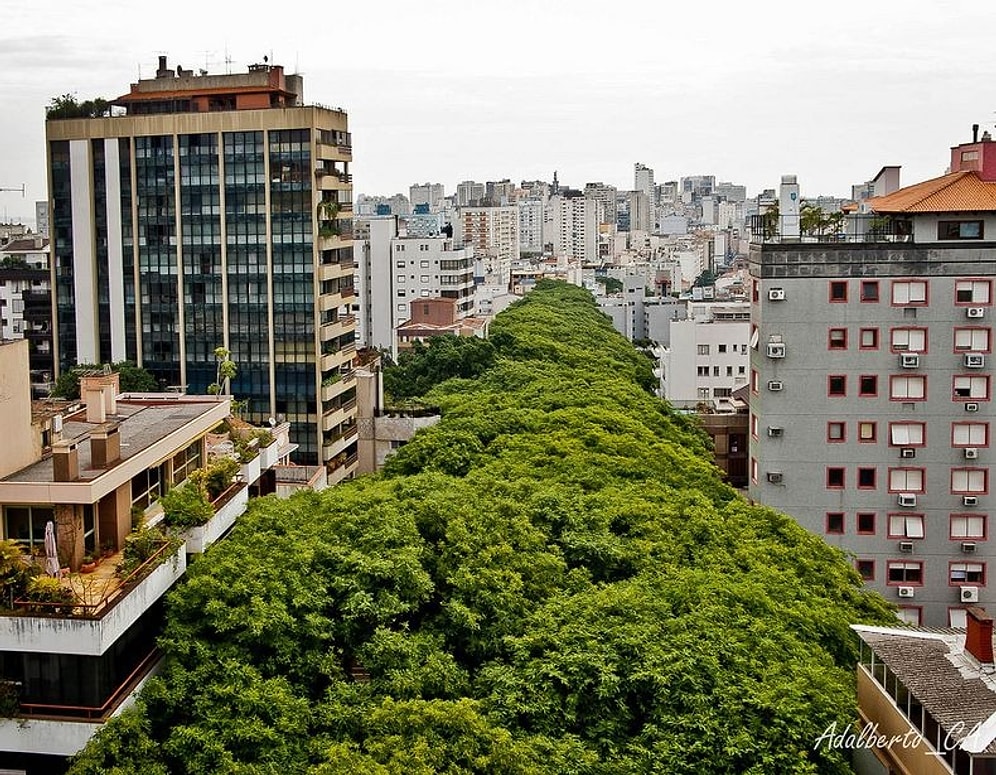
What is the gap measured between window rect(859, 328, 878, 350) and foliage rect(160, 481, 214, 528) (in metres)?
25.3

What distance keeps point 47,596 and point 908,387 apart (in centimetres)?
3075

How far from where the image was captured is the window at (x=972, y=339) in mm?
39938

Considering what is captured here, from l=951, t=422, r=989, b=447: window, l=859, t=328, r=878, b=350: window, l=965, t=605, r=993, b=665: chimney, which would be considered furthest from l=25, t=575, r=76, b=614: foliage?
l=951, t=422, r=989, b=447: window

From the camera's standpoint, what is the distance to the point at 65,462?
20.2 m

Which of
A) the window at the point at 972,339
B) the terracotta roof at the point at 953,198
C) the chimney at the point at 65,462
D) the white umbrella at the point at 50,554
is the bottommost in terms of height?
the white umbrella at the point at 50,554

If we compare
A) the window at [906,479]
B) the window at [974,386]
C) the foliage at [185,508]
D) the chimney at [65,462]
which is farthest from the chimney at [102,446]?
the window at [974,386]

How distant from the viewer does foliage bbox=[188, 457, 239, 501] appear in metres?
24.7

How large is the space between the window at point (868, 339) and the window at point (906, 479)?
14.2 feet

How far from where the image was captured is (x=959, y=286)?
3975 cm

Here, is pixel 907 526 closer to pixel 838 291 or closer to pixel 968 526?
pixel 968 526

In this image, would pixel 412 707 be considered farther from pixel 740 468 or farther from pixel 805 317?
pixel 740 468

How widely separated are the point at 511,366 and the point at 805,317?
19.8 meters

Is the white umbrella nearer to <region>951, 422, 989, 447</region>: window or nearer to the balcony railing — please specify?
the balcony railing

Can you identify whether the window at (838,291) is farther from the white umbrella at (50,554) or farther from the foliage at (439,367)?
the white umbrella at (50,554)
